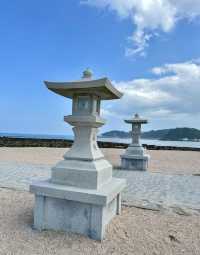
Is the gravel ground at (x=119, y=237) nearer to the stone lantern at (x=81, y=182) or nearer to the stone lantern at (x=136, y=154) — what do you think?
the stone lantern at (x=81, y=182)

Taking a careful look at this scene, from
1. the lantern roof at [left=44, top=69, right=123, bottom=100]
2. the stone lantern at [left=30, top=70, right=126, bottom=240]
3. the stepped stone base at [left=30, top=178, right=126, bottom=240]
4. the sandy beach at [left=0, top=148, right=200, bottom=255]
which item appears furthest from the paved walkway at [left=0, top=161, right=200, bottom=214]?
the lantern roof at [left=44, top=69, right=123, bottom=100]

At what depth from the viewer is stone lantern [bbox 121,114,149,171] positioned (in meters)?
9.04

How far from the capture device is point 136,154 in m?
9.25

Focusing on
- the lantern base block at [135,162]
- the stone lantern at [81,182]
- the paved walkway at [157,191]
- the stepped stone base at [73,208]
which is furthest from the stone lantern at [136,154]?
the stepped stone base at [73,208]

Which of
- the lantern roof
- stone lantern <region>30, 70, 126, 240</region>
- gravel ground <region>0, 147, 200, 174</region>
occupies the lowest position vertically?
gravel ground <region>0, 147, 200, 174</region>

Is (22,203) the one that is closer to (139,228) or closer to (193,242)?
(139,228)

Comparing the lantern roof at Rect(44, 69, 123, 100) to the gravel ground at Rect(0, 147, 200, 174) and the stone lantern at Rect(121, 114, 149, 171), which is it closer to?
the stone lantern at Rect(121, 114, 149, 171)

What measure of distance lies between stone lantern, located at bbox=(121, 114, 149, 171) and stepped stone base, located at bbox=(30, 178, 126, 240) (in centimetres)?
593

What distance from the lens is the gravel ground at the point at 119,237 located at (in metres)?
2.66

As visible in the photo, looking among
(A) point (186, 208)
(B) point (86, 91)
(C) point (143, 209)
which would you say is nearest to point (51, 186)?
(B) point (86, 91)

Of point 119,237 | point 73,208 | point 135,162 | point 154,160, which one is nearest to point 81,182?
point 73,208

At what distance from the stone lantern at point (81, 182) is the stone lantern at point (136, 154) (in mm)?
5705

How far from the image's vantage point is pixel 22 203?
4.24 m

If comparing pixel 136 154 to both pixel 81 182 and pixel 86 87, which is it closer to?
pixel 81 182
